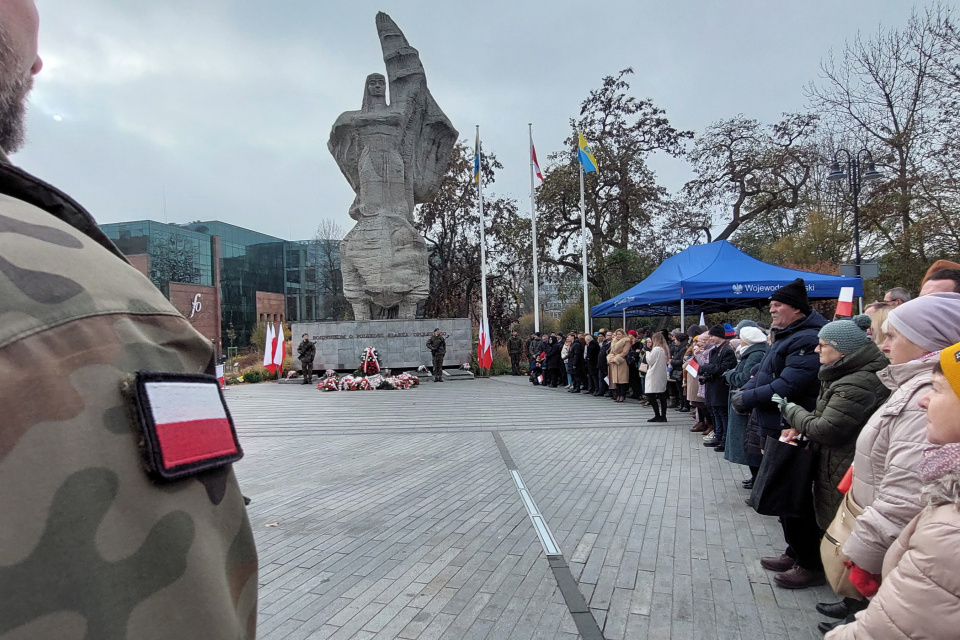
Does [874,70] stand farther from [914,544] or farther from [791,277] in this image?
[914,544]

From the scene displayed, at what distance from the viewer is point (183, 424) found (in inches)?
29.3

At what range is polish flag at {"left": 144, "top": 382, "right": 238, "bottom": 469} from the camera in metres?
0.70

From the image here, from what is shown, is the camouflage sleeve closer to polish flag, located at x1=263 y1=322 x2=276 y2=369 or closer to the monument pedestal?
polish flag, located at x1=263 y1=322 x2=276 y2=369

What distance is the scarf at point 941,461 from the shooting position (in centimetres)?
180

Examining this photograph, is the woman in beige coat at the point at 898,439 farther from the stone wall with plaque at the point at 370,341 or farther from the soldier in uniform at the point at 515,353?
the soldier in uniform at the point at 515,353

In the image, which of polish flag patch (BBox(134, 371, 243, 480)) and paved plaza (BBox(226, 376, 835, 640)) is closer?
polish flag patch (BBox(134, 371, 243, 480))

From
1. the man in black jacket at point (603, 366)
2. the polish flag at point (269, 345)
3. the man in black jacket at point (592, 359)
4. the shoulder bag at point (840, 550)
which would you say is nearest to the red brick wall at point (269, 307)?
the polish flag at point (269, 345)

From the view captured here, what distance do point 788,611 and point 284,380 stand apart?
18874 mm

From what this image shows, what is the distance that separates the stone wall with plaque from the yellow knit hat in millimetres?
19029

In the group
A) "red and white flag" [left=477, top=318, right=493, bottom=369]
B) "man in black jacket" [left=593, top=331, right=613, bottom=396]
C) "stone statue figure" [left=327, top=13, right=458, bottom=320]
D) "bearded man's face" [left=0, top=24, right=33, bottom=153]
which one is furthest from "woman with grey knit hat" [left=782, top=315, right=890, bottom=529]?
"stone statue figure" [left=327, top=13, right=458, bottom=320]

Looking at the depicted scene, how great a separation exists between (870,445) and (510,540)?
8.28 ft

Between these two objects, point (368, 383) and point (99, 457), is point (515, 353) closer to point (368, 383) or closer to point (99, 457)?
point (368, 383)

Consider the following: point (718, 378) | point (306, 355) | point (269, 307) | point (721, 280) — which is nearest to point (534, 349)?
point (306, 355)

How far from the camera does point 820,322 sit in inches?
171
